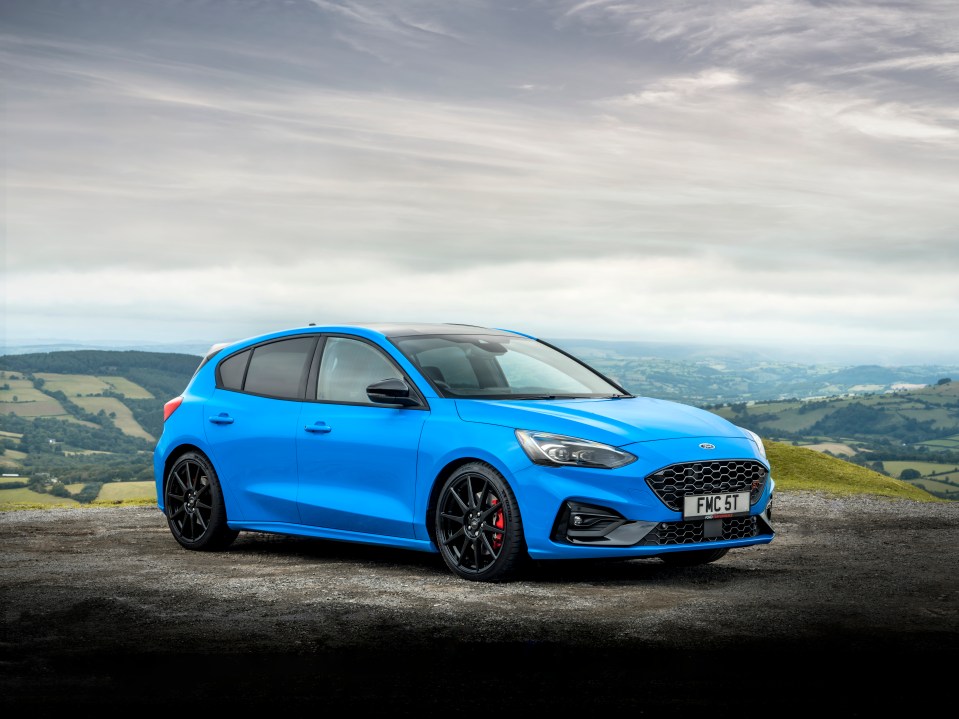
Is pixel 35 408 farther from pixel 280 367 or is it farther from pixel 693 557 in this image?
pixel 693 557

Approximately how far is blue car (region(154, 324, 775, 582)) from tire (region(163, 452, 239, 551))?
0.05 feet

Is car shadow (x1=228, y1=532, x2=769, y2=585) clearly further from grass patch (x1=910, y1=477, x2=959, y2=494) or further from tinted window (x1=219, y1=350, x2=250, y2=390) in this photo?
grass patch (x1=910, y1=477, x2=959, y2=494)

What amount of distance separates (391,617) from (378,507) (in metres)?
2.10

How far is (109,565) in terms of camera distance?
9570mm

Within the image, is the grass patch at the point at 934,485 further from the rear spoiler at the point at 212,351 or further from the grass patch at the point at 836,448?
the rear spoiler at the point at 212,351

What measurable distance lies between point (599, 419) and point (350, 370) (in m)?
2.26

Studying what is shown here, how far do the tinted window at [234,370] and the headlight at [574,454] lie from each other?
3502 mm

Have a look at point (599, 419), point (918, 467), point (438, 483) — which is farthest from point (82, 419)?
point (599, 419)

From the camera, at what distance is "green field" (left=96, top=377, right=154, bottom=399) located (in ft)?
474

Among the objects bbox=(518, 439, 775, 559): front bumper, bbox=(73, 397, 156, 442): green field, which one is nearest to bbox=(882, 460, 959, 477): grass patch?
bbox=(73, 397, 156, 442): green field

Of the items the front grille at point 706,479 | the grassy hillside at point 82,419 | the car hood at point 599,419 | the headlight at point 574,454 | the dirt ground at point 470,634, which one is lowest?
the grassy hillside at point 82,419

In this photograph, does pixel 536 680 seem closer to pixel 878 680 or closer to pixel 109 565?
pixel 878 680

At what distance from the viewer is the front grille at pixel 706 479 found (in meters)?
8.16

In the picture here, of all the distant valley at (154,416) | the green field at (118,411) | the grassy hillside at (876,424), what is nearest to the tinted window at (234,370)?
the distant valley at (154,416)
